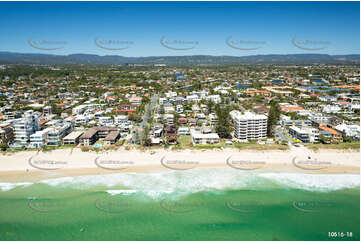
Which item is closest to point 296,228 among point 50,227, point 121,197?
point 121,197

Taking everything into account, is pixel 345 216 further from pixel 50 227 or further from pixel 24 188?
pixel 24 188

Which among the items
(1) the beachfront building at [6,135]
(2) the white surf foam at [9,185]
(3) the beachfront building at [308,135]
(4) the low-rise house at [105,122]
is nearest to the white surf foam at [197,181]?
(2) the white surf foam at [9,185]

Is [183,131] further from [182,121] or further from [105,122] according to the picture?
A: [105,122]

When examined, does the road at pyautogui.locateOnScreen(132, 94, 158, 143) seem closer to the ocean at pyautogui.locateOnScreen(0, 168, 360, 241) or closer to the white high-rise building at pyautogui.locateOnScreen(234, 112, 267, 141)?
the ocean at pyautogui.locateOnScreen(0, 168, 360, 241)

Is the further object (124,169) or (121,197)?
(124,169)

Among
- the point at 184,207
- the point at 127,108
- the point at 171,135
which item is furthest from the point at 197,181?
the point at 127,108

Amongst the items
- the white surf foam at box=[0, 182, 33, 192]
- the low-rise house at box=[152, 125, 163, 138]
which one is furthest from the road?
the white surf foam at box=[0, 182, 33, 192]

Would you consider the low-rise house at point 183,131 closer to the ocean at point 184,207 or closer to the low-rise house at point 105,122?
the ocean at point 184,207
